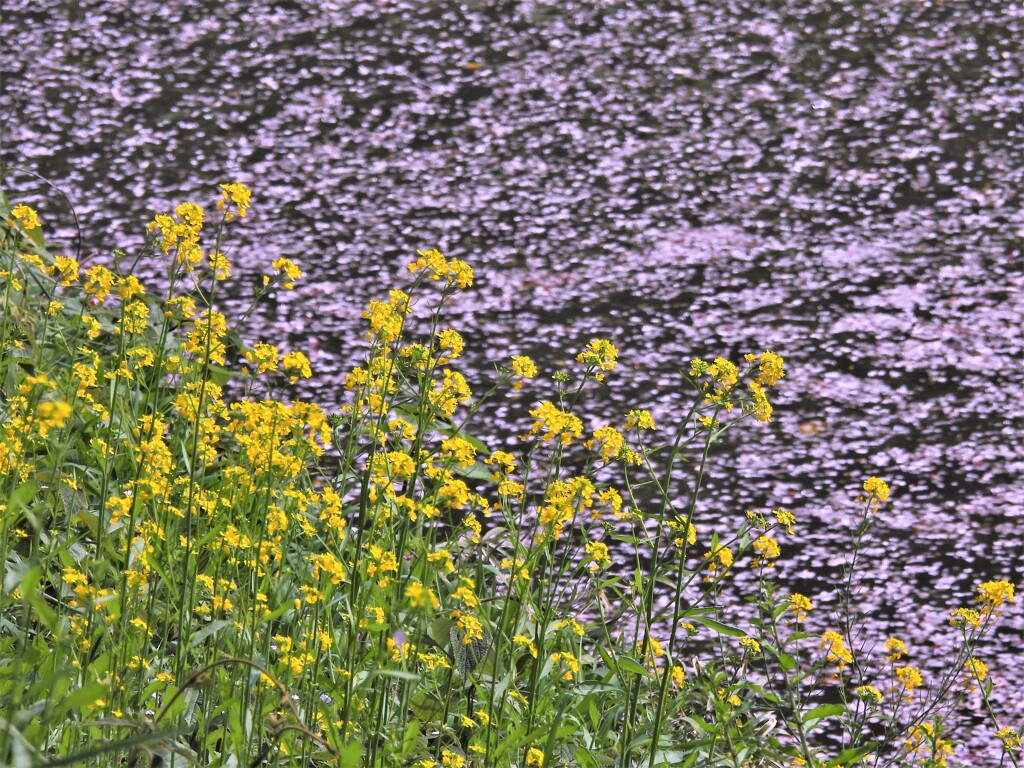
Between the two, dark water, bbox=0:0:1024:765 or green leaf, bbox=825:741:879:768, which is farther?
dark water, bbox=0:0:1024:765

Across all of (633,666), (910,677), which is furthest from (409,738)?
(910,677)

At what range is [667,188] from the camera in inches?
189

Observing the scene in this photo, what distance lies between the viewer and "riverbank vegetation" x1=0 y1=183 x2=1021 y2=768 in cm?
175

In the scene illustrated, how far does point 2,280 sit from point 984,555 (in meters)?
2.49

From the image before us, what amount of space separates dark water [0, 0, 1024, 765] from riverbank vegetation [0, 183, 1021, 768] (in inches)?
15.5

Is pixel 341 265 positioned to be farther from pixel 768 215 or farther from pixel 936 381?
pixel 936 381

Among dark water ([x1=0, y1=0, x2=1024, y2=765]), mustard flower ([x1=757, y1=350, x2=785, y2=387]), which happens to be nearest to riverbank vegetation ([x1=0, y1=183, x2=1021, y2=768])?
mustard flower ([x1=757, y1=350, x2=785, y2=387])

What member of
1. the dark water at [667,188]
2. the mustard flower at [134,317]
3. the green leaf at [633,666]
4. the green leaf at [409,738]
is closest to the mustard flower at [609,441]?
the green leaf at [633,666]

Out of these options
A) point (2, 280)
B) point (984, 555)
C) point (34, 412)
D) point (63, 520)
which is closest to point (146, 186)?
point (2, 280)

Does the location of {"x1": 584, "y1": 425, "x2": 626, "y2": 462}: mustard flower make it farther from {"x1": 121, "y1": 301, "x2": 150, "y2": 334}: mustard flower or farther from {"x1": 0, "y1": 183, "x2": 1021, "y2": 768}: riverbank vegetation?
{"x1": 121, "y1": 301, "x2": 150, "y2": 334}: mustard flower

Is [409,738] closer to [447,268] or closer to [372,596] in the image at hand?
[372,596]

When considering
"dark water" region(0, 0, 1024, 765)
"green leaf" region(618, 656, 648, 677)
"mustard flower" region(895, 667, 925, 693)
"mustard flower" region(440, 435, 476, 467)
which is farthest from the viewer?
"dark water" region(0, 0, 1024, 765)

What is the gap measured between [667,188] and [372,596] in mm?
2918

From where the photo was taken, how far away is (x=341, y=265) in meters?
4.27
